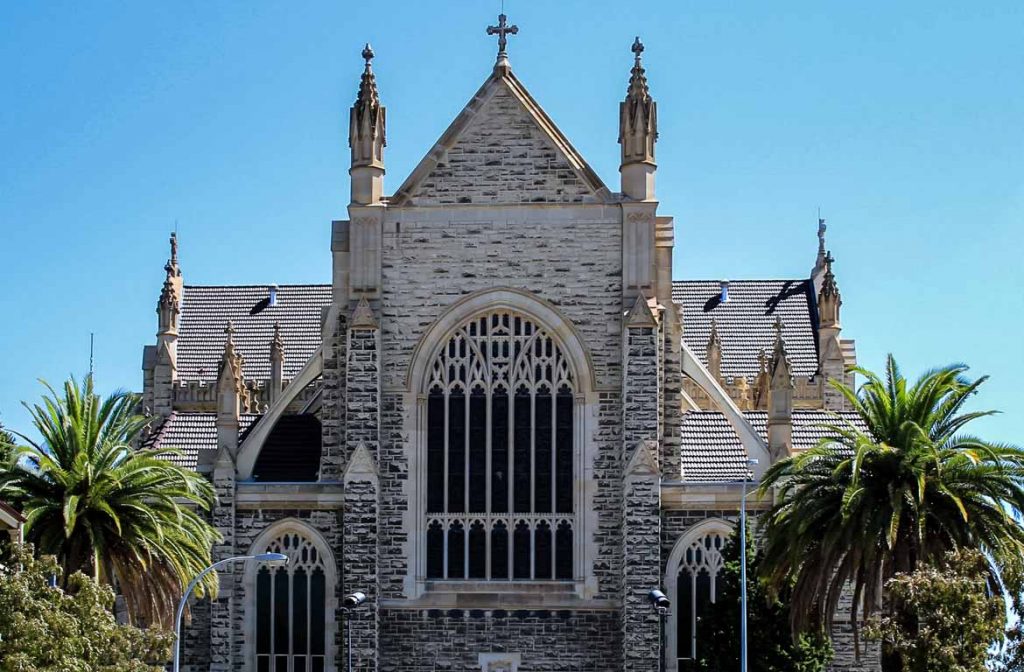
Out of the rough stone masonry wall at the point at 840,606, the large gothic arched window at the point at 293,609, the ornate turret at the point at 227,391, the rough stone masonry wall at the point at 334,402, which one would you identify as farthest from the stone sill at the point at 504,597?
the ornate turret at the point at 227,391

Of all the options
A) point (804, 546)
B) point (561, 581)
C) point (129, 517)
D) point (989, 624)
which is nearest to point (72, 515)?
point (129, 517)

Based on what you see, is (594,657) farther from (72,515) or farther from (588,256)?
(72,515)

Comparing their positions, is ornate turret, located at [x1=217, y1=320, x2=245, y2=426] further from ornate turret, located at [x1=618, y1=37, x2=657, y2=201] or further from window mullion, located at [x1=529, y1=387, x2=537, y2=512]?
ornate turret, located at [x1=618, y1=37, x2=657, y2=201]

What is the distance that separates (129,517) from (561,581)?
35.8 ft

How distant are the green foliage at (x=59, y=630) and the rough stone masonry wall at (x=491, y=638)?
1132cm

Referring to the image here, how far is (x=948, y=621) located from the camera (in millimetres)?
35875

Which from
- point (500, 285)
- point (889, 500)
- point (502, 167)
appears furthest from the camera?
point (502, 167)

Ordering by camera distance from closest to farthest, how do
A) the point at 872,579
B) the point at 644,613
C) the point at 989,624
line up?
the point at 989,624 < the point at 872,579 < the point at 644,613

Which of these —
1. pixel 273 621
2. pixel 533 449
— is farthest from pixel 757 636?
pixel 273 621

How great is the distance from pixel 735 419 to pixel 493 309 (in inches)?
265

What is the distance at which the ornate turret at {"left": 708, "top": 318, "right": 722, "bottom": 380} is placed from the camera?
64.1 metres

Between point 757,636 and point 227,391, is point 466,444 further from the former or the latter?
point 757,636

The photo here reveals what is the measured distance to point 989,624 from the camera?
35844 mm

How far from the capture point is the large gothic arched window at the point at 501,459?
158 feet
